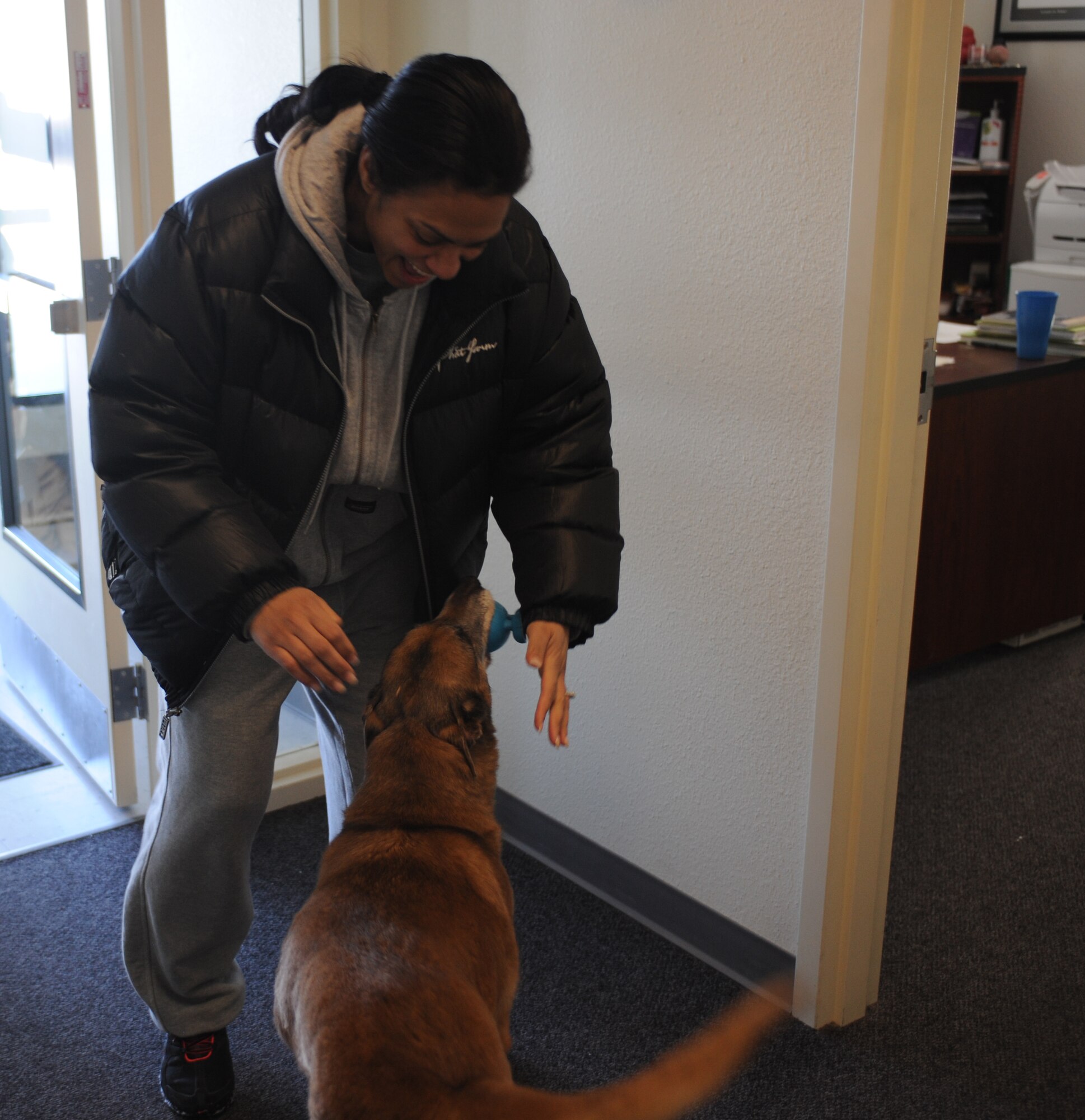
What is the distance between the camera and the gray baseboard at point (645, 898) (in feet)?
6.79

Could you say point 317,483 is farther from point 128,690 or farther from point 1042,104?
point 1042,104

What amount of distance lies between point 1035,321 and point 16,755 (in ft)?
10.1

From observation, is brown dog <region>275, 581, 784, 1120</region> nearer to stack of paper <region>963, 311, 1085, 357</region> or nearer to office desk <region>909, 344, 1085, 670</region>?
office desk <region>909, 344, 1085, 670</region>

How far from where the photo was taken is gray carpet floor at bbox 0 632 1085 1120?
1794mm

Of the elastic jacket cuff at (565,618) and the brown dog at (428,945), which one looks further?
the elastic jacket cuff at (565,618)

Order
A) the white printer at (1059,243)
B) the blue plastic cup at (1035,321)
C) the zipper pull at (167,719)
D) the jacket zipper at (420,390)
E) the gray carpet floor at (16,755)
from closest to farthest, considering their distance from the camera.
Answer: the jacket zipper at (420,390) < the zipper pull at (167,719) < the gray carpet floor at (16,755) < the blue plastic cup at (1035,321) < the white printer at (1059,243)

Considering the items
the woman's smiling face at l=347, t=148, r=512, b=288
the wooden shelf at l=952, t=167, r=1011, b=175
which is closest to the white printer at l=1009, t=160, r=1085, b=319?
the wooden shelf at l=952, t=167, r=1011, b=175

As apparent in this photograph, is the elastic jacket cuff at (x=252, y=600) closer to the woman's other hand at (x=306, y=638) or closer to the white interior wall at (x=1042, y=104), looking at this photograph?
the woman's other hand at (x=306, y=638)

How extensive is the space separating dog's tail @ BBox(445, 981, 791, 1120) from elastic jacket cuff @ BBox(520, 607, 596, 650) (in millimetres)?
576

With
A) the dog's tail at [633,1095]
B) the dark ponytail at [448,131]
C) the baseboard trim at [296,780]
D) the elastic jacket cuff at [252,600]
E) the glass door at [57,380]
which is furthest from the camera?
the baseboard trim at [296,780]

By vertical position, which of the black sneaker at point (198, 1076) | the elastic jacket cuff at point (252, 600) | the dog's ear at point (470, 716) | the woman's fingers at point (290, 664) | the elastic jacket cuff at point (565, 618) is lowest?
the black sneaker at point (198, 1076)

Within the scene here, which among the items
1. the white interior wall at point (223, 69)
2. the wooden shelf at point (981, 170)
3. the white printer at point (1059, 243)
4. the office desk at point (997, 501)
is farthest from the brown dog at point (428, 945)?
the wooden shelf at point (981, 170)

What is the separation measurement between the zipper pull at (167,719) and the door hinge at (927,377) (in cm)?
117

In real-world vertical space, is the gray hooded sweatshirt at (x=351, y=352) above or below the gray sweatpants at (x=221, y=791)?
above
